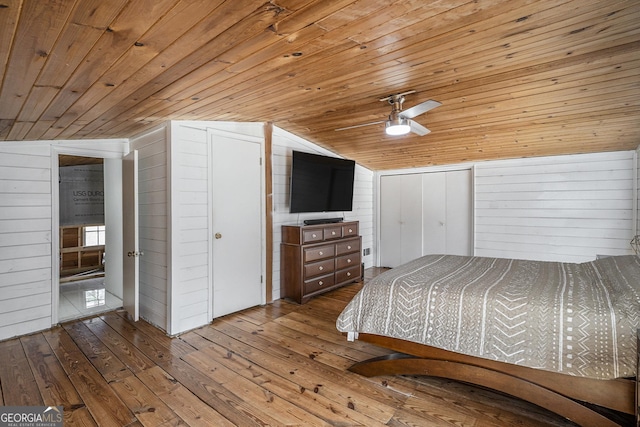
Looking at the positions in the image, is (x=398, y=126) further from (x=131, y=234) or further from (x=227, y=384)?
(x=131, y=234)

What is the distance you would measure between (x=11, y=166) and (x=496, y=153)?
20.0 feet

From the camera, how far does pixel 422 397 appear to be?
2176 millimetres

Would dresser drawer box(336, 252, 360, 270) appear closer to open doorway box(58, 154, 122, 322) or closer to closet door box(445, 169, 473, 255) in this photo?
closet door box(445, 169, 473, 255)

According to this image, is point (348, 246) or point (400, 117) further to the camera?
point (348, 246)

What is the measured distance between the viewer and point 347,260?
16.5 ft

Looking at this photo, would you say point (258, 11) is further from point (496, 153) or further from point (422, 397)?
point (496, 153)

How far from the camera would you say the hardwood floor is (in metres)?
1.97

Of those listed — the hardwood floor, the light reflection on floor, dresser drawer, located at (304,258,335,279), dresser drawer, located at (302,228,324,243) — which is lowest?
the hardwood floor

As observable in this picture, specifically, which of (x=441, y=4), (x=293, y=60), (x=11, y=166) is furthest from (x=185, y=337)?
(x=441, y=4)

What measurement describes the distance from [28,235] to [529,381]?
4.66m

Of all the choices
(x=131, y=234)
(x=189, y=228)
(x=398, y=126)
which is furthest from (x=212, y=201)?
(x=398, y=126)

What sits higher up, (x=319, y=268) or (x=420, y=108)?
(x=420, y=108)


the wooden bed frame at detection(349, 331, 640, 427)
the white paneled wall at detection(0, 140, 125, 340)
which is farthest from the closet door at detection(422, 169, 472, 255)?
the white paneled wall at detection(0, 140, 125, 340)

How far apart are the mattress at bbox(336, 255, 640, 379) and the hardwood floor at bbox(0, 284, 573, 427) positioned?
0.43 m
